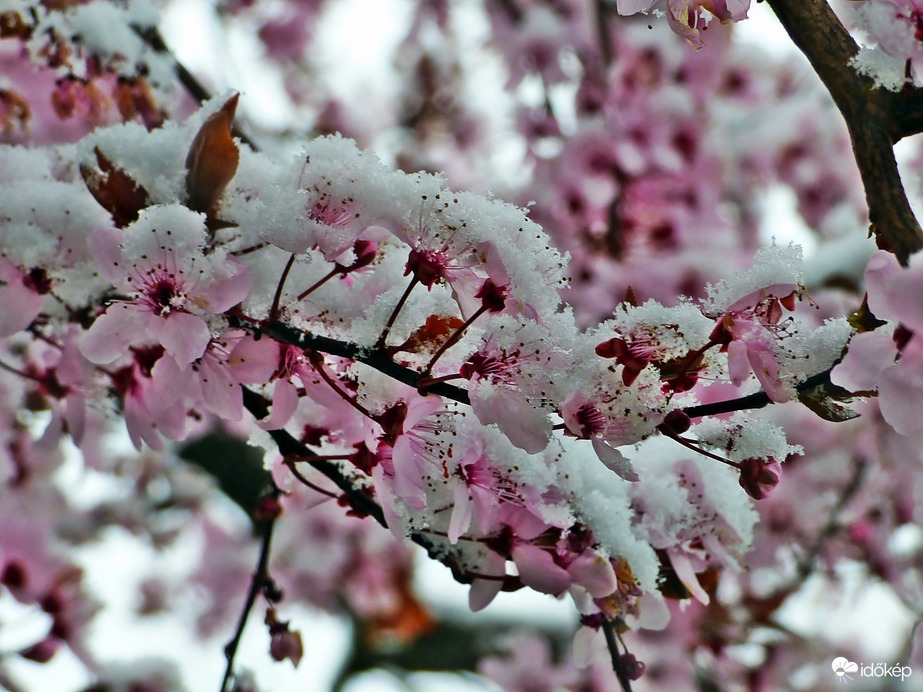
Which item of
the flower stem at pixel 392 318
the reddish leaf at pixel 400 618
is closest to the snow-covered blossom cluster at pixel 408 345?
the flower stem at pixel 392 318

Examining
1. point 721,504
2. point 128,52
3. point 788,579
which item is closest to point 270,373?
point 721,504

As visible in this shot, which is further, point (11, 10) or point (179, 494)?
point (179, 494)

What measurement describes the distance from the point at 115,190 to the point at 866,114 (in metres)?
0.74

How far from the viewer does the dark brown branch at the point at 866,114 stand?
0.77m

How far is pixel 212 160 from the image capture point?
89 cm

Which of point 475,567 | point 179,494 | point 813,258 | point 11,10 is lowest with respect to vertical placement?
point 475,567

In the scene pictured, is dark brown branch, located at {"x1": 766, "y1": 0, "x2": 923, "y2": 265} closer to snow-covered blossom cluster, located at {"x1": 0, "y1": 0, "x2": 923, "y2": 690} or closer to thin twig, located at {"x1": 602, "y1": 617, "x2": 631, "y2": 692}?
snow-covered blossom cluster, located at {"x1": 0, "y1": 0, "x2": 923, "y2": 690}

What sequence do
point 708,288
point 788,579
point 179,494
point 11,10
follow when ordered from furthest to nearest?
point 179,494 → point 788,579 → point 11,10 → point 708,288

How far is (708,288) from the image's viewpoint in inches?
31.0

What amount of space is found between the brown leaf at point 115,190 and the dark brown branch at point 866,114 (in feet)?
2.19

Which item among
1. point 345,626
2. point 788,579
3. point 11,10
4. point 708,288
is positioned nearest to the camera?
point 708,288

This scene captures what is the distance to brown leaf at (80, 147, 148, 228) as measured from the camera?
91 centimetres

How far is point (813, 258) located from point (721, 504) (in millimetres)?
1598

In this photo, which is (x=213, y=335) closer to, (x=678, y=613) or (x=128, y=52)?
(x=128, y=52)
